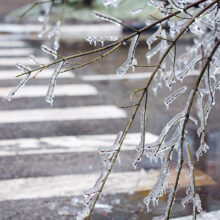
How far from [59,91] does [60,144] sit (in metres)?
2.54

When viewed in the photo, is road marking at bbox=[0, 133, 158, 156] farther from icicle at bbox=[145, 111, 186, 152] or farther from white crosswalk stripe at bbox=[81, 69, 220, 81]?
icicle at bbox=[145, 111, 186, 152]

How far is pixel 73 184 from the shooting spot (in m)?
4.95

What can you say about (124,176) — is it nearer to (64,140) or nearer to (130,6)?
(64,140)

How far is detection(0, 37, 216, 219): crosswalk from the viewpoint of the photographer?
491 cm

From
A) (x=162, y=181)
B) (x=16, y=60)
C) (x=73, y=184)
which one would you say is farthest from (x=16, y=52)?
(x=162, y=181)

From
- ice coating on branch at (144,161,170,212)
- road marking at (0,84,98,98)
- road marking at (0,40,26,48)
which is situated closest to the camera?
ice coating on branch at (144,161,170,212)

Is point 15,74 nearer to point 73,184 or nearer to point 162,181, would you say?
point 73,184

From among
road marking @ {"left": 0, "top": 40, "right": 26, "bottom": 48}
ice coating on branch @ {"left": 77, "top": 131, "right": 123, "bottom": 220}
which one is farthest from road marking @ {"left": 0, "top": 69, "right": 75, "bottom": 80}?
ice coating on branch @ {"left": 77, "top": 131, "right": 123, "bottom": 220}

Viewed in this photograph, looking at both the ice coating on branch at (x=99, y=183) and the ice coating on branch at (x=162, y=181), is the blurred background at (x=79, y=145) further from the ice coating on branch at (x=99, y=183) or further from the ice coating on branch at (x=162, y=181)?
the ice coating on branch at (x=162, y=181)

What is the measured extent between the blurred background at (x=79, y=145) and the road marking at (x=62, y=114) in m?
0.01

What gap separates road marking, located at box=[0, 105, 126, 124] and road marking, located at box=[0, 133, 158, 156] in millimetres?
805

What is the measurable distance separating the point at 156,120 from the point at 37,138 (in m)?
1.56

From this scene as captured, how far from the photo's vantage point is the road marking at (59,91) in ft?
27.4

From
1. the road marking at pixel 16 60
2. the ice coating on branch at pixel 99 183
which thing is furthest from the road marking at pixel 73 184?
the road marking at pixel 16 60
